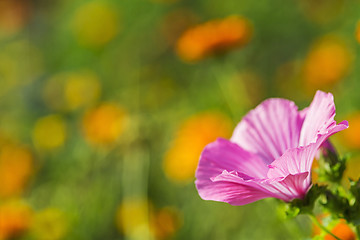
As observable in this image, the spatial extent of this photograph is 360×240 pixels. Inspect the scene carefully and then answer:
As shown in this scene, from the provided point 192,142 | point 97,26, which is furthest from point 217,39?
point 97,26

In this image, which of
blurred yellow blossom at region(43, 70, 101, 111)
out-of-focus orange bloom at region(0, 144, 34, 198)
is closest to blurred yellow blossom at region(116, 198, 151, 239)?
out-of-focus orange bloom at region(0, 144, 34, 198)

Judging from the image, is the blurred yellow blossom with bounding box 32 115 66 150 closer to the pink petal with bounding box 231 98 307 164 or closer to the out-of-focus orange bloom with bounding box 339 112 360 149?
the out-of-focus orange bloom with bounding box 339 112 360 149

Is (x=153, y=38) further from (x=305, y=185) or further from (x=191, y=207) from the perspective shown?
(x=305, y=185)

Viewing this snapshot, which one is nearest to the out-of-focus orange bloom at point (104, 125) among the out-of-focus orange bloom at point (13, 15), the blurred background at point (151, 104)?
the blurred background at point (151, 104)

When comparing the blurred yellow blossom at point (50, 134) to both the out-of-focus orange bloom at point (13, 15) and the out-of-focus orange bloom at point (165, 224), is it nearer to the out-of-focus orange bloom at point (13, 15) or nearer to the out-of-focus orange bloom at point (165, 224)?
the out-of-focus orange bloom at point (165, 224)

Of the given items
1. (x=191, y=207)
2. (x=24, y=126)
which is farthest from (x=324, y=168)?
(x=24, y=126)

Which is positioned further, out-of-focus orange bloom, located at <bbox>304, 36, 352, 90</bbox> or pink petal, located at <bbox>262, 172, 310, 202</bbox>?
out-of-focus orange bloom, located at <bbox>304, 36, 352, 90</bbox>
